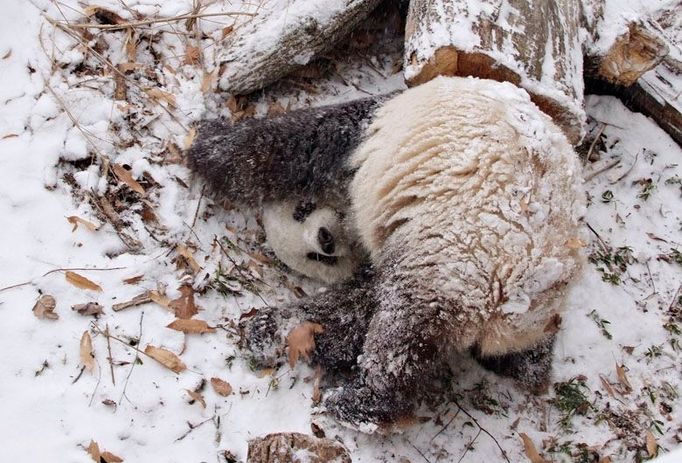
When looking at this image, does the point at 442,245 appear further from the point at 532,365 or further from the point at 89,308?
the point at 89,308

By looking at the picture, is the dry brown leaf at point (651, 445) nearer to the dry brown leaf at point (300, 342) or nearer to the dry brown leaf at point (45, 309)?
the dry brown leaf at point (300, 342)

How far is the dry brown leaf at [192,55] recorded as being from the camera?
4.68m

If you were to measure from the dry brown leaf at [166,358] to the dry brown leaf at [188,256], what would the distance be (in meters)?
0.62

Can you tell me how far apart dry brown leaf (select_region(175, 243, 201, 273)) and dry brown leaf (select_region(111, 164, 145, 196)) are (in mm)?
479

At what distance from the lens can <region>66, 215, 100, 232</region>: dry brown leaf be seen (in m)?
3.79

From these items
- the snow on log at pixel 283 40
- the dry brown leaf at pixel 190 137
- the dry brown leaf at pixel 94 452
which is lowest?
the dry brown leaf at pixel 94 452

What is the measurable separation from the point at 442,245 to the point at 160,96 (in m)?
2.49

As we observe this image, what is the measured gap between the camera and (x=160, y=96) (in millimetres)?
4477

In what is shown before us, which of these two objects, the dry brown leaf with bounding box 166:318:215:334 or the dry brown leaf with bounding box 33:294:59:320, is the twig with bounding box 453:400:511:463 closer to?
the dry brown leaf with bounding box 166:318:215:334

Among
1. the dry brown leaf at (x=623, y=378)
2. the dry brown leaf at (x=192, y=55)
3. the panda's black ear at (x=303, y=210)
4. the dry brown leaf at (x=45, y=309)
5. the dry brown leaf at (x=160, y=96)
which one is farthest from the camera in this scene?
the dry brown leaf at (x=192, y=55)

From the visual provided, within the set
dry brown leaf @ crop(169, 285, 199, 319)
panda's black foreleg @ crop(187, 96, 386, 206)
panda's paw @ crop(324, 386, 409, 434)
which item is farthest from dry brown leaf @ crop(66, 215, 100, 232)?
panda's paw @ crop(324, 386, 409, 434)

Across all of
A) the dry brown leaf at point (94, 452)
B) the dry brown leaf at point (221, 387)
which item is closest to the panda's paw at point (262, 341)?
the dry brown leaf at point (221, 387)

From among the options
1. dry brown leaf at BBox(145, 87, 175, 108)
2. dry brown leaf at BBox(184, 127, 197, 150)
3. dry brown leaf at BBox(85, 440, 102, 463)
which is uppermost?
dry brown leaf at BBox(145, 87, 175, 108)

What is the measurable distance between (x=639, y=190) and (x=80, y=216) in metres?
4.07
